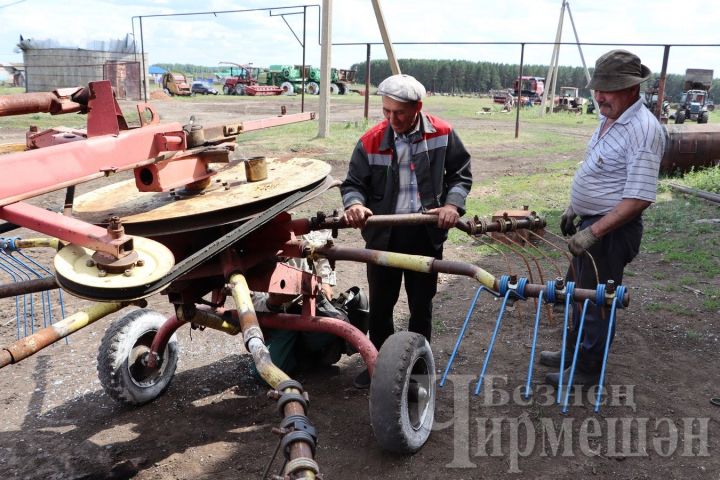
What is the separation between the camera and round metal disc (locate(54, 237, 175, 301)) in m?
2.09

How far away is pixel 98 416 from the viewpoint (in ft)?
12.1

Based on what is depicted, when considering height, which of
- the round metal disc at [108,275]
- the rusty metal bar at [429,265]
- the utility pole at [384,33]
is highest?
the utility pole at [384,33]

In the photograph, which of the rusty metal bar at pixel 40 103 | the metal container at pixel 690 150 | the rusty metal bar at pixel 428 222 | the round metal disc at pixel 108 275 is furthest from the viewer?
the metal container at pixel 690 150

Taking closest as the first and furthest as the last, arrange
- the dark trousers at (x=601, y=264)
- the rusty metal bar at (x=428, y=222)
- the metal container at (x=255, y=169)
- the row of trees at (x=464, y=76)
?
the rusty metal bar at (x=428, y=222) < the metal container at (x=255, y=169) < the dark trousers at (x=601, y=264) < the row of trees at (x=464, y=76)

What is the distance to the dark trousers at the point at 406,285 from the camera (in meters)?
3.66

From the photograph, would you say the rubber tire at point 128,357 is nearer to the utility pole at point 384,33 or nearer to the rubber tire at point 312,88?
the utility pole at point 384,33

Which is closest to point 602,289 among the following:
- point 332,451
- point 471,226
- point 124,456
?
point 471,226

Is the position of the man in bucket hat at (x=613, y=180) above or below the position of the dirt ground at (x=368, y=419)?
above

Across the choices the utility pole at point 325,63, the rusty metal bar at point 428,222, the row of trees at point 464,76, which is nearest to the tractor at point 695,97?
the utility pole at point 325,63

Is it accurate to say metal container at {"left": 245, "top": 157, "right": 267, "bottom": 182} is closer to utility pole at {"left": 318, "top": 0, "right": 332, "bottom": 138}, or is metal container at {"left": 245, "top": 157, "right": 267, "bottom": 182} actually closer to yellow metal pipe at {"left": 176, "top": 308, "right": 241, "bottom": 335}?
yellow metal pipe at {"left": 176, "top": 308, "right": 241, "bottom": 335}

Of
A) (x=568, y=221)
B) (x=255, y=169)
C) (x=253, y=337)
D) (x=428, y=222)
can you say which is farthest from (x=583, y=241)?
(x=253, y=337)

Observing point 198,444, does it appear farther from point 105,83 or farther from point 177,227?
point 105,83

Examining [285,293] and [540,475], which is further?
[285,293]

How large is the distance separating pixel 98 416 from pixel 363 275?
9.66ft
